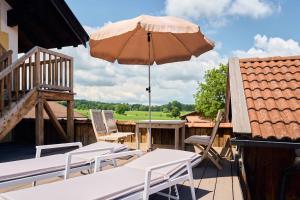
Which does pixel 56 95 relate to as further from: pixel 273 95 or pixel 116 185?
pixel 273 95

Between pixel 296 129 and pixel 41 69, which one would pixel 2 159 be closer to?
pixel 41 69

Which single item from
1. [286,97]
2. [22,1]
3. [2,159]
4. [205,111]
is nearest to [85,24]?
[22,1]

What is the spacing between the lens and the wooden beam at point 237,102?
3111mm

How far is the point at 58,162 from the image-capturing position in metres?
4.37

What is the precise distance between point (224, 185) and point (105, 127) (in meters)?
3.77

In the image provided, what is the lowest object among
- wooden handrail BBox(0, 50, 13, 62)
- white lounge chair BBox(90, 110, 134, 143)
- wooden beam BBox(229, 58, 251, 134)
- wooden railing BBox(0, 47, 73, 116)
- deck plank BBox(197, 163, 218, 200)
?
deck plank BBox(197, 163, 218, 200)

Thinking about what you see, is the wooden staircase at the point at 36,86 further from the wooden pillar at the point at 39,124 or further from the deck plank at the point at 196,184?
the deck plank at the point at 196,184

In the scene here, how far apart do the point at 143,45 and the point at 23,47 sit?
21.5ft

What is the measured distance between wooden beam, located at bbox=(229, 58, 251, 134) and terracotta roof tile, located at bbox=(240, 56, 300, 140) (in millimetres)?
59

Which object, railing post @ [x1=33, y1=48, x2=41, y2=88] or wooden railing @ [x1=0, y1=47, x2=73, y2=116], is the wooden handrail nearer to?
wooden railing @ [x1=0, y1=47, x2=73, y2=116]

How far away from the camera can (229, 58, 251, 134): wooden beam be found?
3111mm

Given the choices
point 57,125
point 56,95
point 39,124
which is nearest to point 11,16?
point 56,95

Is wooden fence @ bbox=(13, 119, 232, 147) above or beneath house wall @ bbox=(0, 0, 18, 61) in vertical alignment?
beneath

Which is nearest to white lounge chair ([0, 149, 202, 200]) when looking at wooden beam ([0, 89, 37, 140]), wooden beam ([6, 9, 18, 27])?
wooden beam ([0, 89, 37, 140])
